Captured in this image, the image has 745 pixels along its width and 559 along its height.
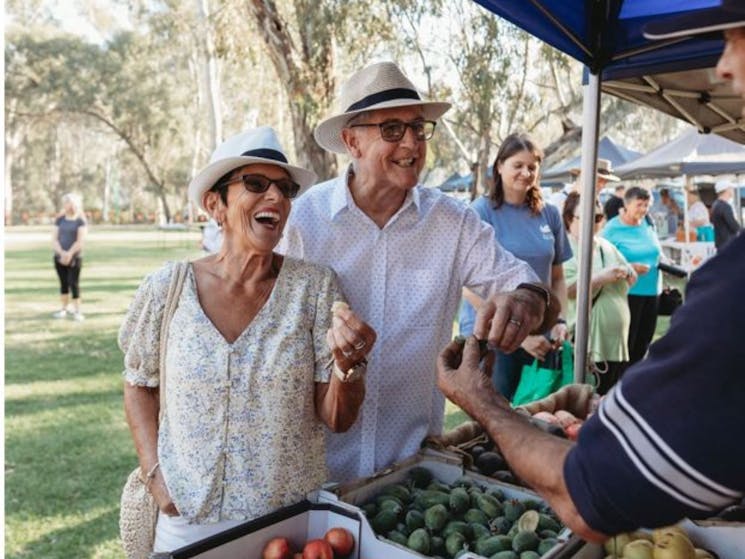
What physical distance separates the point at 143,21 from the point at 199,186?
36.9 metres

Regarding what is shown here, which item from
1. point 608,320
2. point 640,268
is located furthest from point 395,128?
point 640,268

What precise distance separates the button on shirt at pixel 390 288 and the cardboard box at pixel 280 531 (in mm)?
548

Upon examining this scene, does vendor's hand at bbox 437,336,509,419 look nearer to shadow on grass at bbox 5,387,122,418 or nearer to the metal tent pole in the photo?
the metal tent pole

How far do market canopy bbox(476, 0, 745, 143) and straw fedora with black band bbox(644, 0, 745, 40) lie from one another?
170cm

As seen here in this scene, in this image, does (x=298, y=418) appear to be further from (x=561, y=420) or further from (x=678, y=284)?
(x=678, y=284)

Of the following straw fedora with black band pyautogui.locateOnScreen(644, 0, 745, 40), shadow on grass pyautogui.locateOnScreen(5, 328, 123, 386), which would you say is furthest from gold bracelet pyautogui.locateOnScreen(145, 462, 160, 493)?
shadow on grass pyautogui.locateOnScreen(5, 328, 123, 386)

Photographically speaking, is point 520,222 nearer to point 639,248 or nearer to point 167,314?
point 639,248

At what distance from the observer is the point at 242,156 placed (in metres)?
2.27

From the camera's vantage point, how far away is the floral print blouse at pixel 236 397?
217 cm

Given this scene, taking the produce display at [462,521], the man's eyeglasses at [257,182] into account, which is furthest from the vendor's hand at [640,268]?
the man's eyeglasses at [257,182]

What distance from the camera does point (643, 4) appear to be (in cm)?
344

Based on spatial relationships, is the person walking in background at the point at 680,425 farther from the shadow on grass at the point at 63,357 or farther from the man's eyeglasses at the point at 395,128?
the shadow on grass at the point at 63,357

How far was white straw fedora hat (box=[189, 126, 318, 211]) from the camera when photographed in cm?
228

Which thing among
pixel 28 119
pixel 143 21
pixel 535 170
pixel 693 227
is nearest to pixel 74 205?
pixel 535 170
